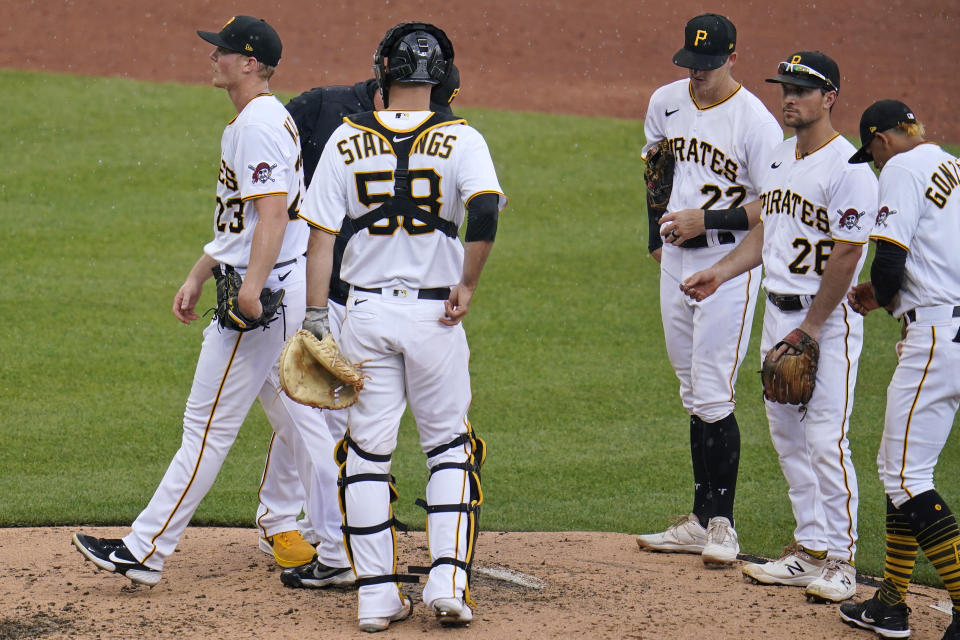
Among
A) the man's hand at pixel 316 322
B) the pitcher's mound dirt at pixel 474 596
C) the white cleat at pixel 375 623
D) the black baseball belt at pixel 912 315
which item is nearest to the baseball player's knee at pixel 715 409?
the pitcher's mound dirt at pixel 474 596

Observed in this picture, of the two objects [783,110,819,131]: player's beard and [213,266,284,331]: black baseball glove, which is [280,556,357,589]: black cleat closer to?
[213,266,284,331]: black baseball glove

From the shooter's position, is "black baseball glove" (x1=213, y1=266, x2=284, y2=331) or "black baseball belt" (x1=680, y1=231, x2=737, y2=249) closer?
"black baseball glove" (x1=213, y1=266, x2=284, y2=331)

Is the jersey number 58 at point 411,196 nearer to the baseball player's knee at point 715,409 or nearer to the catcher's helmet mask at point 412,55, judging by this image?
the catcher's helmet mask at point 412,55

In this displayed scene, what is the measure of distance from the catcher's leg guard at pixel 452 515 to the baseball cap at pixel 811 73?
6.06ft

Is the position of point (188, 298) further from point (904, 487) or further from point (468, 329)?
point (468, 329)

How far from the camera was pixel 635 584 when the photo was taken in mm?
4621

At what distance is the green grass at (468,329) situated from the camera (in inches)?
240

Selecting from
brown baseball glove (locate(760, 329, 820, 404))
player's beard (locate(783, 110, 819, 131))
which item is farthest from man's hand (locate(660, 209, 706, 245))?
brown baseball glove (locate(760, 329, 820, 404))

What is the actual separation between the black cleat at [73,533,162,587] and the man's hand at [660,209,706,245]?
8.23 feet

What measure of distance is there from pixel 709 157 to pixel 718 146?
75mm

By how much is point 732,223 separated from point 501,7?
1514cm

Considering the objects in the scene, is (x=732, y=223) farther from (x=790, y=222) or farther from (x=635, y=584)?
(x=635, y=584)

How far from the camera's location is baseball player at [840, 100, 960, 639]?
4.07 meters

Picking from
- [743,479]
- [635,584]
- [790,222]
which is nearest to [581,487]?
[743,479]
